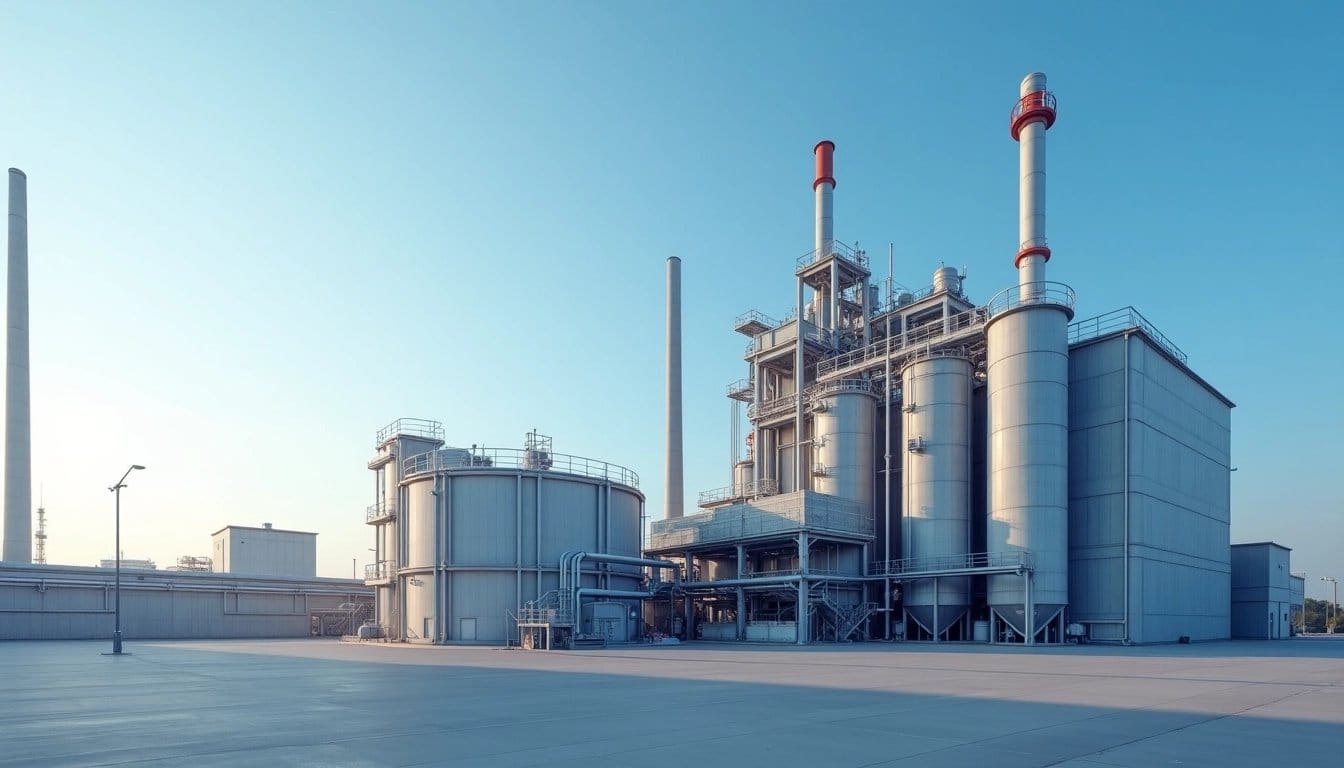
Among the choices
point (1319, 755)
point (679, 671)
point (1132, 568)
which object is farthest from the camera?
point (1132, 568)

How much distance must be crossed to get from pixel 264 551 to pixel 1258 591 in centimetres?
8023

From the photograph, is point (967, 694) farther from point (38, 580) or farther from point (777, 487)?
point (38, 580)

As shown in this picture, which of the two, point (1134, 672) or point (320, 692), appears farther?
point (1134, 672)

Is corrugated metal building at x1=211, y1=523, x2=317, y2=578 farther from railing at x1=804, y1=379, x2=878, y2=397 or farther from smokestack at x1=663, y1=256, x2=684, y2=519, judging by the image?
railing at x1=804, y1=379, x2=878, y2=397

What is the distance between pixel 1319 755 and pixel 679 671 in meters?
16.4

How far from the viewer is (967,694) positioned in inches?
664

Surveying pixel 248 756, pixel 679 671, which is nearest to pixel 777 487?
pixel 679 671

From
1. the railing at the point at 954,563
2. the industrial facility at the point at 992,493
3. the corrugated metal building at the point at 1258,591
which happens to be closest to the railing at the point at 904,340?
the industrial facility at the point at 992,493

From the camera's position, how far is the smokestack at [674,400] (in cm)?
6569

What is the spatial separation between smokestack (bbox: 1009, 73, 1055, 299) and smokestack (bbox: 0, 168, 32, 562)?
Result: 74715mm

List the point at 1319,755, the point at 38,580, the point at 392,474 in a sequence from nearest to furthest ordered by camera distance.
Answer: the point at 1319,755 → the point at 38,580 → the point at 392,474

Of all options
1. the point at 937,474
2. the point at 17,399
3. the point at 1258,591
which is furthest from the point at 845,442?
the point at 17,399

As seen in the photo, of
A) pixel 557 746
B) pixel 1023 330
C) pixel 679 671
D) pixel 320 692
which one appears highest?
pixel 1023 330

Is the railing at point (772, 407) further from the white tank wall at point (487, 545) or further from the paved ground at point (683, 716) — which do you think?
the paved ground at point (683, 716)
